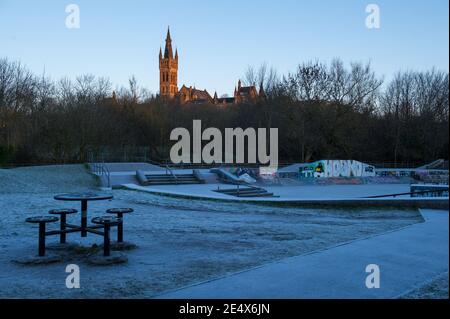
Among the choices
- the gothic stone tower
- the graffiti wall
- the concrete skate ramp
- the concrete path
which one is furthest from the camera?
the gothic stone tower

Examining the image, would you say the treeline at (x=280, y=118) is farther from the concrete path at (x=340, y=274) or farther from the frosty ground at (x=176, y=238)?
the concrete path at (x=340, y=274)

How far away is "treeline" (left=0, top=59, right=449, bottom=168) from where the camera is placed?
37.3 metres

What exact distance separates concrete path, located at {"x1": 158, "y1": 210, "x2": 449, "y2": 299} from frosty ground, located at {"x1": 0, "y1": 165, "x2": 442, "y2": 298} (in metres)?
0.67

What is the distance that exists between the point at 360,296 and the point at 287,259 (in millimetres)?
2229

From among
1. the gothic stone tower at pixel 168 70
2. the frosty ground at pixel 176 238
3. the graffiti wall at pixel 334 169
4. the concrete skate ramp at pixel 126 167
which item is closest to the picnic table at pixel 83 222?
the frosty ground at pixel 176 238

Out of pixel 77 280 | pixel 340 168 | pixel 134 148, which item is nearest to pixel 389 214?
pixel 77 280

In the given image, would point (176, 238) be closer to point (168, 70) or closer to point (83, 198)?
point (83, 198)

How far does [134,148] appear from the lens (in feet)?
151

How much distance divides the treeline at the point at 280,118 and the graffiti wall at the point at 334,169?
6664 mm

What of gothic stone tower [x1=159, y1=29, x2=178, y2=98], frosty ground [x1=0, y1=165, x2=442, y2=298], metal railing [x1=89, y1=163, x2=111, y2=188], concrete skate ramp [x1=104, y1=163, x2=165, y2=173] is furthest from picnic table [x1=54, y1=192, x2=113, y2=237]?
gothic stone tower [x1=159, y1=29, x2=178, y2=98]

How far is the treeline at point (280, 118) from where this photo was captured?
3728 centimetres

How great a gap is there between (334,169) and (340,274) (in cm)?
2854

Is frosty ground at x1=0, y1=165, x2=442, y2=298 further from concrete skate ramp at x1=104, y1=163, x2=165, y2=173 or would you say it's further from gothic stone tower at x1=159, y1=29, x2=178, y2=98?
gothic stone tower at x1=159, y1=29, x2=178, y2=98
